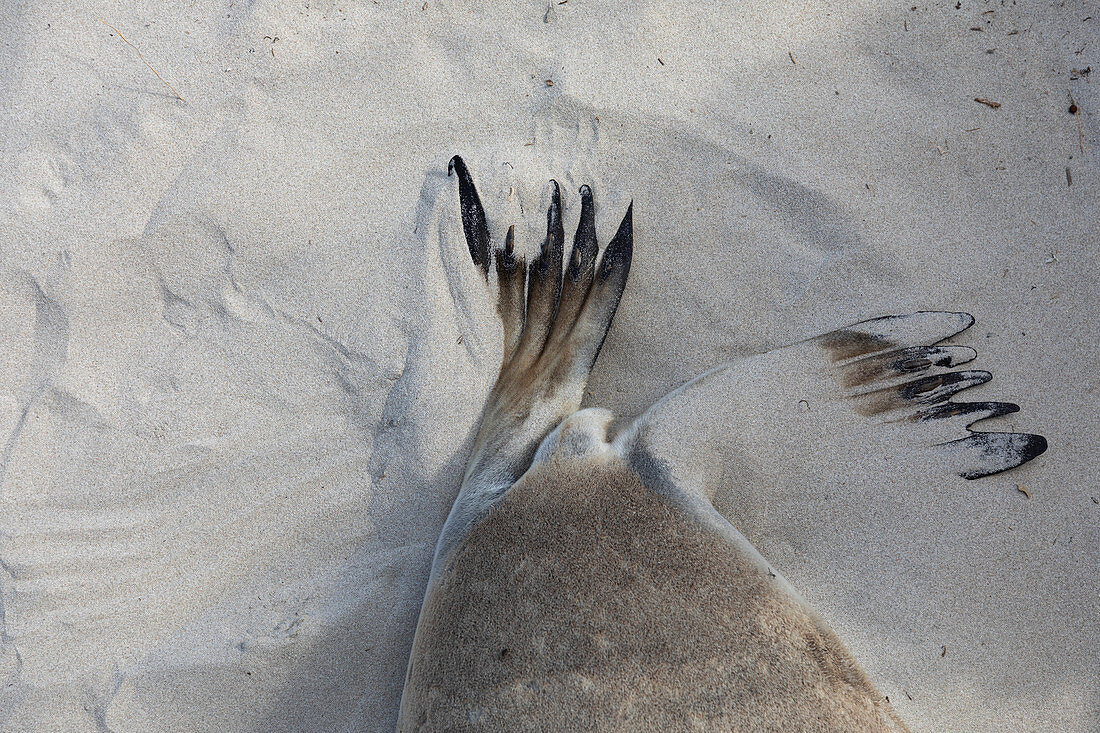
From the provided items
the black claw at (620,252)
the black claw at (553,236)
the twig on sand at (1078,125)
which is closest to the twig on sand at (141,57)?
the black claw at (553,236)

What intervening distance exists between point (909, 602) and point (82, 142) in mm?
3347

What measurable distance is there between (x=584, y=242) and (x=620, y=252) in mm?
142

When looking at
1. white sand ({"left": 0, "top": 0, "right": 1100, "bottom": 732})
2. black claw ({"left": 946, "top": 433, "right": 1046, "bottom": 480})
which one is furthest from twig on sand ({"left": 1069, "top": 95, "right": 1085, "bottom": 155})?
black claw ({"left": 946, "top": 433, "right": 1046, "bottom": 480})

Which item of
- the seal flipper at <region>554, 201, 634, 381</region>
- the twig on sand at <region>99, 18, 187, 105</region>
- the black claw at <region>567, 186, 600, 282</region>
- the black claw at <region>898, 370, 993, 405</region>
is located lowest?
the black claw at <region>898, 370, 993, 405</region>

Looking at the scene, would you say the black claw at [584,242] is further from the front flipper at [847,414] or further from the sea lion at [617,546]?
the front flipper at [847,414]

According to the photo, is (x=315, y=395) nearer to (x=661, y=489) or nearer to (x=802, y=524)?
(x=661, y=489)

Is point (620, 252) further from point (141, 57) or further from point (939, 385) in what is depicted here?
point (141, 57)

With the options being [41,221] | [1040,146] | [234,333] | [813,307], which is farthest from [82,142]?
[1040,146]

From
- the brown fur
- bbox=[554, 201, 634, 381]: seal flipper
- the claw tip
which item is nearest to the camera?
the brown fur

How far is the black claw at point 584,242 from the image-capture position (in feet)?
7.88

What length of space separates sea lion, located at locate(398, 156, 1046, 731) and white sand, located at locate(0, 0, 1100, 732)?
143 mm

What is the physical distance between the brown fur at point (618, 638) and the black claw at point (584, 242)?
93cm

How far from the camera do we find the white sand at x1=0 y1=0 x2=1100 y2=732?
218 cm

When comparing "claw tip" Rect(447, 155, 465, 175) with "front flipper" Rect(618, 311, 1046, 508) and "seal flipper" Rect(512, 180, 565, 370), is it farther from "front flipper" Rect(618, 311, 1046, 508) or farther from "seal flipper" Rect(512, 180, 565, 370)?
"front flipper" Rect(618, 311, 1046, 508)
